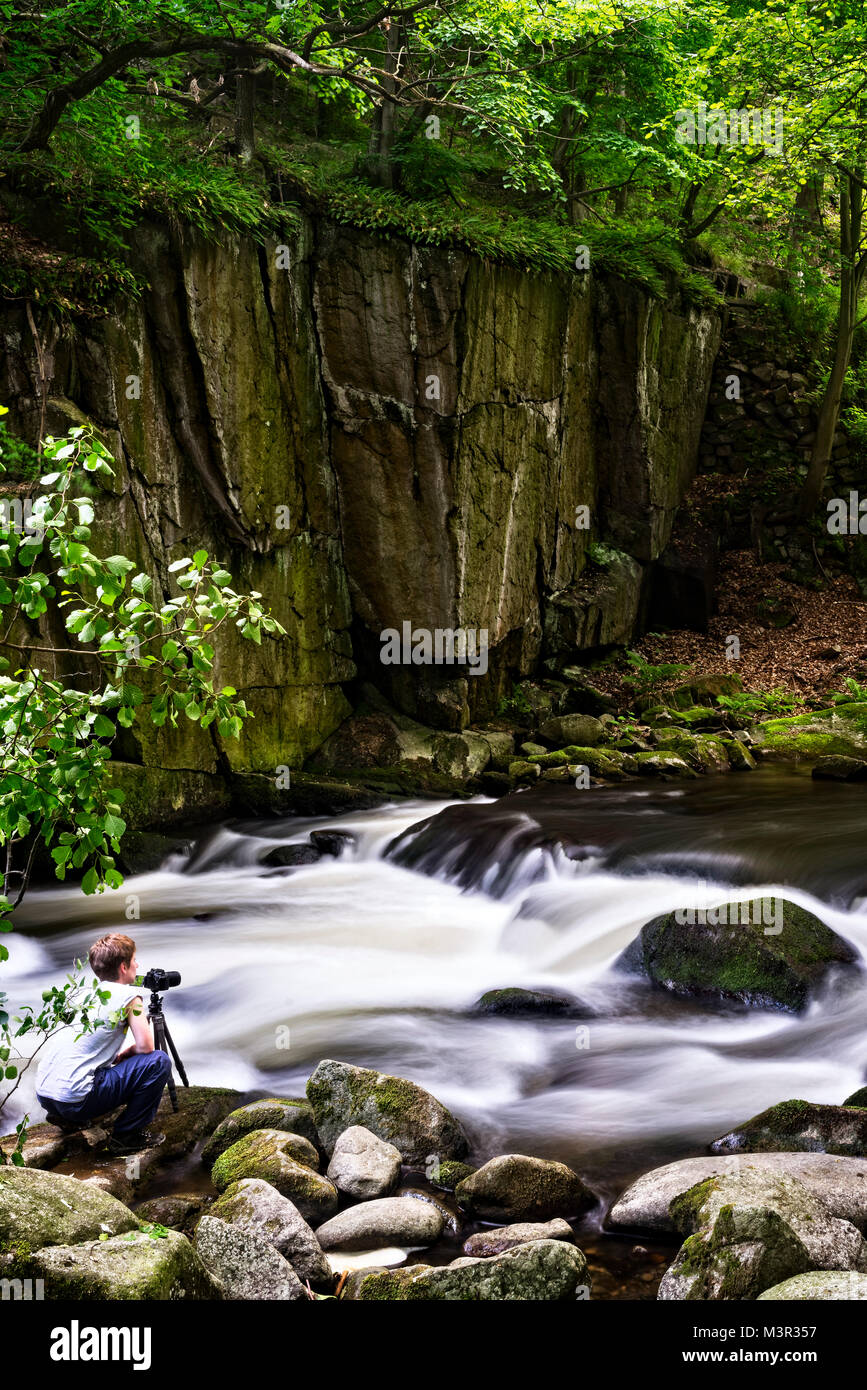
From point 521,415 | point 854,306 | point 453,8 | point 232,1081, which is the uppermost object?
point 453,8

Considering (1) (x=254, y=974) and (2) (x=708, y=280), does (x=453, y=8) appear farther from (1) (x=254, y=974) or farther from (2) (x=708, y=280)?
(1) (x=254, y=974)

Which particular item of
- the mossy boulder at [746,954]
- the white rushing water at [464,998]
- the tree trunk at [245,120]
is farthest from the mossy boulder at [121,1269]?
the tree trunk at [245,120]

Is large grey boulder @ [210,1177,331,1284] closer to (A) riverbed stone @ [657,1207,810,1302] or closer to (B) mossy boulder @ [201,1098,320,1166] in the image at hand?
(B) mossy boulder @ [201,1098,320,1166]

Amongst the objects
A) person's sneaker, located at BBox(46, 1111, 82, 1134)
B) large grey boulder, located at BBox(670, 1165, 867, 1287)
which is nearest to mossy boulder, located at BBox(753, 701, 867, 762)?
large grey boulder, located at BBox(670, 1165, 867, 1287)

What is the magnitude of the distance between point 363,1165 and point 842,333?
56.4 feet

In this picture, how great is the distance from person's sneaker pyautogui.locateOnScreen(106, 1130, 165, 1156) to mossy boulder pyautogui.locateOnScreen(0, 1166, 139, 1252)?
1522mm

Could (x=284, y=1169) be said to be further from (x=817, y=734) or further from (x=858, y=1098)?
(x=817, y=734)

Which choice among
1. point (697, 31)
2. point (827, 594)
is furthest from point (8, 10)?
point (827, 594)

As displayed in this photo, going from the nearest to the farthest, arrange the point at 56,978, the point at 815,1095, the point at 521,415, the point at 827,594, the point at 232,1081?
the point at 815,1095 < the point at 232,1081 < the point at 56,978 < the point at 521,415 < the point at 827,594

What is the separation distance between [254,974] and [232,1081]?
174 centimetres

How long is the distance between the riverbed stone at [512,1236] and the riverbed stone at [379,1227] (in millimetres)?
206

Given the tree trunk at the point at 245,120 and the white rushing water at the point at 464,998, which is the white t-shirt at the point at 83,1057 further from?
the tree trunk at the point at 245,120

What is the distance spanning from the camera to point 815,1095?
20.9ft
